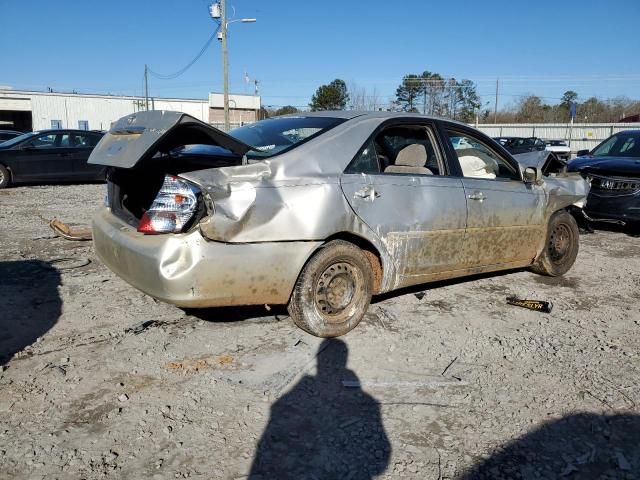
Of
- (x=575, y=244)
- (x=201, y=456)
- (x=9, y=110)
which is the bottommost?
(x=201, y=456)

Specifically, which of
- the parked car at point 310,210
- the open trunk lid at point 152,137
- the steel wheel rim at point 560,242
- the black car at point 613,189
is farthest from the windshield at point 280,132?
the black car at point 613,189

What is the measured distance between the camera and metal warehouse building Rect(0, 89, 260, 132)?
168ft

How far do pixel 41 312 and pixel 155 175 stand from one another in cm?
139

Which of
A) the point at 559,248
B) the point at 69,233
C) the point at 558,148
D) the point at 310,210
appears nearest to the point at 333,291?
the point at 310,210

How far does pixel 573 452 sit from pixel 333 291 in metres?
1.78

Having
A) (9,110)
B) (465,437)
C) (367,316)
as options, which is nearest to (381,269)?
(367,316)

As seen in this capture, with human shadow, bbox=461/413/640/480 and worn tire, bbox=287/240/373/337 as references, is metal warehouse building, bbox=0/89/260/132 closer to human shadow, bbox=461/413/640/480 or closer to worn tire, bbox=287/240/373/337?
worn tire, bbox=287/240/373/337

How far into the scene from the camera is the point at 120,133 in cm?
376

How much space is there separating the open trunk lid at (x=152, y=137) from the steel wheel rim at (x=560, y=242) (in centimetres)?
356

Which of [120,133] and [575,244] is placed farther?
[575,244]

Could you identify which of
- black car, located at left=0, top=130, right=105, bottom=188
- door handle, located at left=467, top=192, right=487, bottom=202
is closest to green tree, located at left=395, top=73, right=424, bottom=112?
black car, located at left=0, top=130, right=105, bottom=188

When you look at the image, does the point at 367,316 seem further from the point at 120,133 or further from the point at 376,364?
the point at 120,133

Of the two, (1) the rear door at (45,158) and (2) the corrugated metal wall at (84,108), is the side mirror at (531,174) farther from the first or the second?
(2) the corrugated metal wall at (84,108)

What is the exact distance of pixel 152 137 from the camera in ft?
11.0
